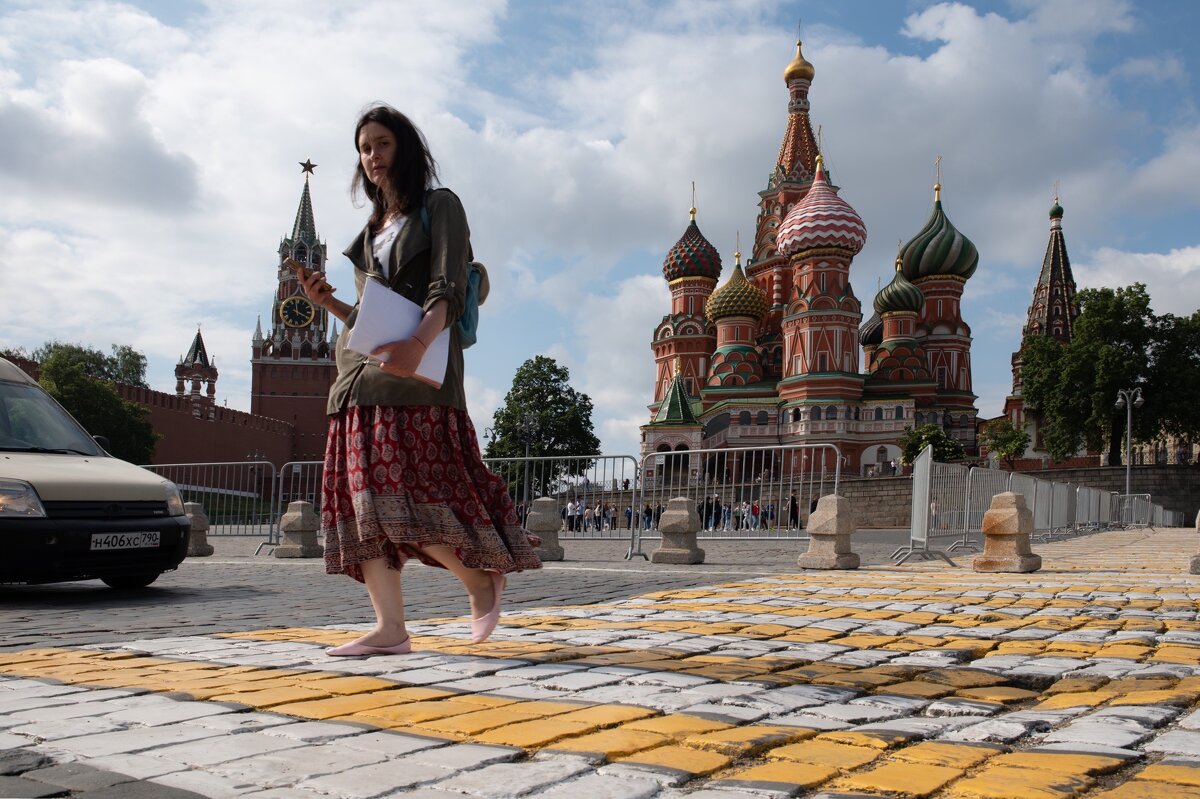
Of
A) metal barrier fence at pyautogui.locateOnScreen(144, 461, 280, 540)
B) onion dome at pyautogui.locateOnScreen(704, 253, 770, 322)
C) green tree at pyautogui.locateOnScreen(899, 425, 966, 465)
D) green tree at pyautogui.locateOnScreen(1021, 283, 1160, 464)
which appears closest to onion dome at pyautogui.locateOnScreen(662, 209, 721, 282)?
onion dome at pyautogui.locateOnScreen(704, 253, 770, 322)

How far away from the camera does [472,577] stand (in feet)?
12.0

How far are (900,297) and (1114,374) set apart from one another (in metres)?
17.1

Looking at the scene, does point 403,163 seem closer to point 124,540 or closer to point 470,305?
point 470,305

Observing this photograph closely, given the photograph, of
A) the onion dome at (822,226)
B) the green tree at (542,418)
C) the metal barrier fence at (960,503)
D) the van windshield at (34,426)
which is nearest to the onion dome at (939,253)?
the onion dome at (822,226)

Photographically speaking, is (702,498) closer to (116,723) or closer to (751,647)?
(751,647)

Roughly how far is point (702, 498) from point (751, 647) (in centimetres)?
889

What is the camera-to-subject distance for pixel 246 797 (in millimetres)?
1880

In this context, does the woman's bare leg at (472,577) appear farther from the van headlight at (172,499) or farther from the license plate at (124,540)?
the van headlight at (172,499)

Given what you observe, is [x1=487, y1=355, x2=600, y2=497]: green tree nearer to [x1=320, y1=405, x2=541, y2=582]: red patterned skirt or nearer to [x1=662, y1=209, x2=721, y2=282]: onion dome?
[x1=662, y1=209, x2=721, y2=282]: onion dome

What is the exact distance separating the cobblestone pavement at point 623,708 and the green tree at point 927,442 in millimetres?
50117

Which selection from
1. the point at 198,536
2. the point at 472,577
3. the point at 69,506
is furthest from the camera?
the point at 198,536

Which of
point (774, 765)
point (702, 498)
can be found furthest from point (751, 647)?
point (702, 498)

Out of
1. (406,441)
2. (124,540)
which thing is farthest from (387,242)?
(124,540)

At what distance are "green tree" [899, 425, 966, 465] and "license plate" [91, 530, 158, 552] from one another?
48.8 m
